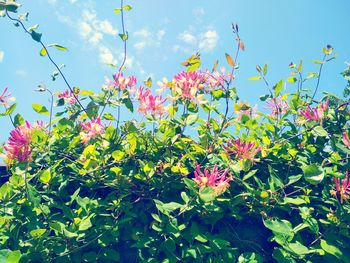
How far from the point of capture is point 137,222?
2000 millimetres

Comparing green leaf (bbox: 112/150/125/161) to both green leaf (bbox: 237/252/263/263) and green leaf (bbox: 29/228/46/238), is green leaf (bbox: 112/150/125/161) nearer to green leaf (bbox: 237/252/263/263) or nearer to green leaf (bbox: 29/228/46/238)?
green leaf (bbox: 29/228/46/238)

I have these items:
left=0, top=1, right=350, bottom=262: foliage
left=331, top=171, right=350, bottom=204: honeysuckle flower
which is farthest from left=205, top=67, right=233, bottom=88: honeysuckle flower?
left=331, top=171, right=350, bottom=204: honeysuckle flower

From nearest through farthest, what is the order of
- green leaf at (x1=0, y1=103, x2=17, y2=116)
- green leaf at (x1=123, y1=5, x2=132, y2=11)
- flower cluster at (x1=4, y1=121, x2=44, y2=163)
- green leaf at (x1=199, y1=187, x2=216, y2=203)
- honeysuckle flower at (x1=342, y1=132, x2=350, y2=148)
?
1. green leaf at (x1=199, y1=187, x2=216, y2=203)
2. flower cluster at (x1=4, y1=121, x2=44, y2=163)
3. honeysuckle flower at (x1=342, y1=132, x2=350, y2=148)
4. green leaf at (x1=0, y1=103, x2=17, y2=116)
5. green leaf at (x1=123, y1=5, x2=132, y2=11)

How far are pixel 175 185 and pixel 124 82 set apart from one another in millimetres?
707

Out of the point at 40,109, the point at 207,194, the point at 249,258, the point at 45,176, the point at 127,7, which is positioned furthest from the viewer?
the point at 127,7

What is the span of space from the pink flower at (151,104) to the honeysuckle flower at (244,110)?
473mm

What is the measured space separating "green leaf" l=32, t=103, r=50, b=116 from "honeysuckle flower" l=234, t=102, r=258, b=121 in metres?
1.21

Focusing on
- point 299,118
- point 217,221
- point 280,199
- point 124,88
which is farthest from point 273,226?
point 124,88

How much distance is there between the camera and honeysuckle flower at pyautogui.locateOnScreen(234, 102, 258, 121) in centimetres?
208

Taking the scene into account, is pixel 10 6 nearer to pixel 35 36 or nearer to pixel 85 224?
pixel 35 36

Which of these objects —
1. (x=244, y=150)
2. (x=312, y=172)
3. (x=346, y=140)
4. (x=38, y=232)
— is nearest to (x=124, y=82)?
(x=244, y=150)

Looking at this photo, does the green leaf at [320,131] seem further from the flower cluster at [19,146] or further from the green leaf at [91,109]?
the flower cluster at [19,146]

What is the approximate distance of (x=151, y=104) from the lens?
2.00 meters

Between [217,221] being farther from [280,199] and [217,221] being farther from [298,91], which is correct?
[298,91]
